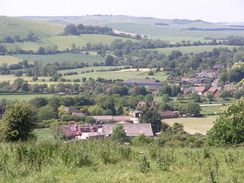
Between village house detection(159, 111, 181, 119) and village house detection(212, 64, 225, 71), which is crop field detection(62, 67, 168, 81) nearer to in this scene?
village house detection(212, 64, 225, 71)

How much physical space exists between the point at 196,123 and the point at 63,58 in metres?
72.1

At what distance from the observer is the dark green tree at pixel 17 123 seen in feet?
45.7

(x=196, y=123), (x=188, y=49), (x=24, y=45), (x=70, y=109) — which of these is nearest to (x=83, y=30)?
(x=24, y=45)

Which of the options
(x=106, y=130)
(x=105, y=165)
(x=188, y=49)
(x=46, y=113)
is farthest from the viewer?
(x=188, y=49)

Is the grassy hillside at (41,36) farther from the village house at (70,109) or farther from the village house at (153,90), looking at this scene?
the village house at (70,109)

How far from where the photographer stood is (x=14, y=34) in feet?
461

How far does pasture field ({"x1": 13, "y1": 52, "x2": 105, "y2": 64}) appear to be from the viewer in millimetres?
109312

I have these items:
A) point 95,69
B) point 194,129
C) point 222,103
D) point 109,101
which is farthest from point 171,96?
point 95,69

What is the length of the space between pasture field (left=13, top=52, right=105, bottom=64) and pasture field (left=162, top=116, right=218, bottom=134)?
63288 mm

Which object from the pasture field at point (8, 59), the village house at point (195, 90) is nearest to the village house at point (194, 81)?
the village house at point (195, 90)

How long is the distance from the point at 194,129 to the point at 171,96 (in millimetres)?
27341

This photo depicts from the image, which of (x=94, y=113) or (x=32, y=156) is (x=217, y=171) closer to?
(x=32, y=156)

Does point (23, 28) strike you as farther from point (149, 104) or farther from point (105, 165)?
point (105, 165)

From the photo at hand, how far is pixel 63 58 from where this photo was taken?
113 metres
